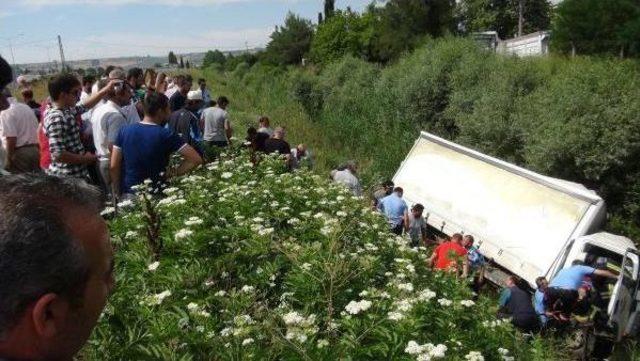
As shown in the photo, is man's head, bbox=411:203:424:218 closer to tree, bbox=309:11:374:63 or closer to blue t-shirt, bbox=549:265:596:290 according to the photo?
blue t-shirt, bbox=549:265:596:290

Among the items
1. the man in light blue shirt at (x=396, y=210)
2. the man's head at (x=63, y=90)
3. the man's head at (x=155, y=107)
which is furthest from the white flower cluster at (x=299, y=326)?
the man in light blue shirt at (x=396, y=210)

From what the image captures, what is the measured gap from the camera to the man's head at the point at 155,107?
5250 mm

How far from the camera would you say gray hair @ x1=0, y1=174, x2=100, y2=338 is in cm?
111

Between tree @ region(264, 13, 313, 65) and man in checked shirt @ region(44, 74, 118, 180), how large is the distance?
217 feet

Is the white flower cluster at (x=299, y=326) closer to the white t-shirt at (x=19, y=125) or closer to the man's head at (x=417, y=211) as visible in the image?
the white t-shirt at (x=19, y=125)

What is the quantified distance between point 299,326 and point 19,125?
177 inches

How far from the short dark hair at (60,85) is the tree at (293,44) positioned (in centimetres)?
6620

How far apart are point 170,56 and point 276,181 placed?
134 m

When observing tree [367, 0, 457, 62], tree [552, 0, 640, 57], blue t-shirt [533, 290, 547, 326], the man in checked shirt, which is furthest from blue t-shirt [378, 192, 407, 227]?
tree [552, 0, 640, 57]

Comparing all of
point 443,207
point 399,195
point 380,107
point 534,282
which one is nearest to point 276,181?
point 399,195

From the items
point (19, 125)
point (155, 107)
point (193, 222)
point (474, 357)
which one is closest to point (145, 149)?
point (155, 107)

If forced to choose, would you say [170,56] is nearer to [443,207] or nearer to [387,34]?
[387,34]

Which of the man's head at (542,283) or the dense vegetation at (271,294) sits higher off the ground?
the dense vegetation at (271,294)

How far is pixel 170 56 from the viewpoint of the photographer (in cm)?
13225
